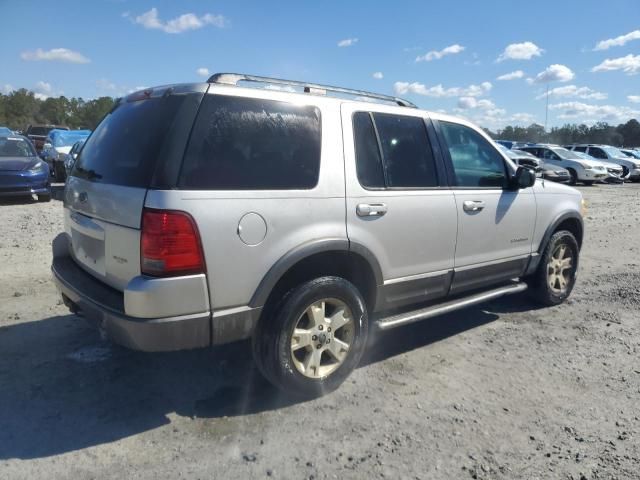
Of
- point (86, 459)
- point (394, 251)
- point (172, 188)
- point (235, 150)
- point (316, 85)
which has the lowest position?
point (86, 459)

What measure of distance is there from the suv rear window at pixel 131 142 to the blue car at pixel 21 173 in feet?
27.5

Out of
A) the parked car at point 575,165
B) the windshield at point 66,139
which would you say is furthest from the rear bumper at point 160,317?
the parked car at point 575,165

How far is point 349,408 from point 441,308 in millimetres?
1185

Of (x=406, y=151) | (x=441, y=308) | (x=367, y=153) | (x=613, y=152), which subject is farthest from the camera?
(x=613, y=152)

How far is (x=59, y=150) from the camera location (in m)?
15.0

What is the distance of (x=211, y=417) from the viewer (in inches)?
120

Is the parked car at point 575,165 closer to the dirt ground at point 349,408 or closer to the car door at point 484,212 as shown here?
the dirt ground at point 349,408

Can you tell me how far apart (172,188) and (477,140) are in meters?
2.91

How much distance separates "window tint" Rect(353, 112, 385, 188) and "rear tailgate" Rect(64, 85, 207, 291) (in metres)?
1.10

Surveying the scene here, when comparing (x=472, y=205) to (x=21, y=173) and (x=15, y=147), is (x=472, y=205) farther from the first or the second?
(x=15, y=147)

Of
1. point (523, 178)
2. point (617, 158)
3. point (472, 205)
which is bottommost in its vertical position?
point (472, 205)

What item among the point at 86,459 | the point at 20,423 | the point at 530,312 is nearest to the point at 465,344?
the point at 530,312

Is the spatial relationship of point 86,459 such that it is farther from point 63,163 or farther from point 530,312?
point 63,163

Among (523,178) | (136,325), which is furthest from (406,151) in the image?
(136,325)
